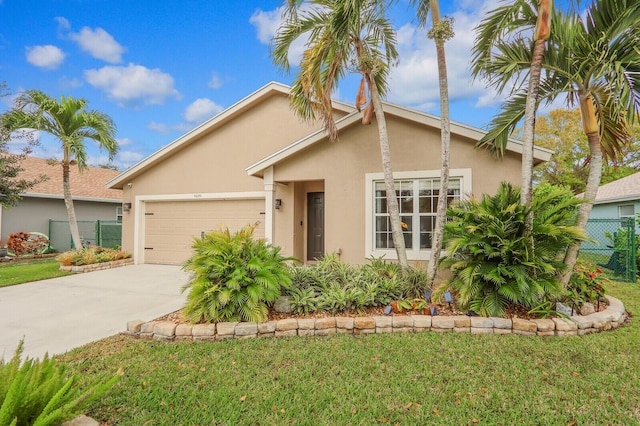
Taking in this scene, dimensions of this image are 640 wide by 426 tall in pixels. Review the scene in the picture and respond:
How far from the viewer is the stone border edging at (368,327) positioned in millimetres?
4336

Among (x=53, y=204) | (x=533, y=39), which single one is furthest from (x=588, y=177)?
(x=53, y=204)

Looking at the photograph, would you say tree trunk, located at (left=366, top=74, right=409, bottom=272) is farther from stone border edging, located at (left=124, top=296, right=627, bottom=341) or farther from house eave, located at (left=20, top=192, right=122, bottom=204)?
house eave, located at (left=20, top=192, right=122, bottom=204)

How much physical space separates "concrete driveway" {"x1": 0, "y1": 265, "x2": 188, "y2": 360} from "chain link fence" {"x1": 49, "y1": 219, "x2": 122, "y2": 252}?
17.2 ft

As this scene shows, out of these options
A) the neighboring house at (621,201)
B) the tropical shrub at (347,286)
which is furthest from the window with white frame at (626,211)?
the tropical shrub at (347,286)

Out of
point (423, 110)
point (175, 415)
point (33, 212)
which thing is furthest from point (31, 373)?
point (33, 212)

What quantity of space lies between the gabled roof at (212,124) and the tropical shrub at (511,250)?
6177 millimetres

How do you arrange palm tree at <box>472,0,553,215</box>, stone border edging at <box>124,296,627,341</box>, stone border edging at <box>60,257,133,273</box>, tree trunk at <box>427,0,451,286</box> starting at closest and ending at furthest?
1. stone border edging at <box>124,296,627,341</box>
2. palm tree at <box>472,0,553,215</box>
3. tree trunk at <box>427,0,451,286</box>
4. stone border edging at <box>60,257,133,273</box>

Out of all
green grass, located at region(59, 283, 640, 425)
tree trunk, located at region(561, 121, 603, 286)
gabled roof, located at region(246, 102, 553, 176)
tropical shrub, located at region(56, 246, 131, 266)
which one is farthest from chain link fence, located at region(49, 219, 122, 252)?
tree trunk, located at region(561, 121, 603, 286)

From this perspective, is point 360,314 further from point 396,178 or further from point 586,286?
point 586,286

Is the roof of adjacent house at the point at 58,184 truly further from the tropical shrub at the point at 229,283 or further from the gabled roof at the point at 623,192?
the gabled roof at the point at 623,192

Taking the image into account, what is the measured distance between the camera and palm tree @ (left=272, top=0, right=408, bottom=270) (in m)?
5.58

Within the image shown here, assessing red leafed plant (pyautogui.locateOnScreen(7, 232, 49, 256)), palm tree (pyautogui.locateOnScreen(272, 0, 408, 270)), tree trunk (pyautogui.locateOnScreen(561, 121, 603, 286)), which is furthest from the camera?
A: red leafed plant (pyautogui.locateOnScreen(7, 232, 49, 256))

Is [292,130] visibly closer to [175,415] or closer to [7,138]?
[175,415]

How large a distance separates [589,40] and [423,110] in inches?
108
